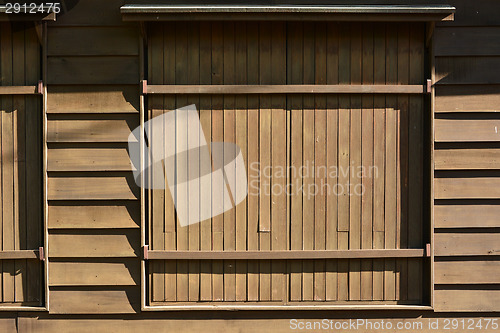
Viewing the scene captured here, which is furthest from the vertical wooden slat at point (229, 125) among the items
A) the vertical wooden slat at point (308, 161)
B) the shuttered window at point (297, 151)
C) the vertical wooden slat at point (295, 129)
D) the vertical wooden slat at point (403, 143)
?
the vertical wooden slat at point (403, 143)

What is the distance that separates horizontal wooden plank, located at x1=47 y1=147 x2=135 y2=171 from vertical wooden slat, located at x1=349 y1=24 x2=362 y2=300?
1.70 metres

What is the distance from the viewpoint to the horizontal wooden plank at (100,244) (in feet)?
12.1

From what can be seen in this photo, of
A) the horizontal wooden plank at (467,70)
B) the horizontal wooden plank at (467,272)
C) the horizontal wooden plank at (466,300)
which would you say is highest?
the horizontal wooden plank at (467,70)

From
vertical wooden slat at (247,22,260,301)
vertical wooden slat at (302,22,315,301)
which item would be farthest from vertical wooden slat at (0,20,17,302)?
vertical wooden slat at (302,22,315,301)

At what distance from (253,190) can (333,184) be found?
618 mm

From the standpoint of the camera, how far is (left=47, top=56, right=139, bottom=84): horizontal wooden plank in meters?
3.67

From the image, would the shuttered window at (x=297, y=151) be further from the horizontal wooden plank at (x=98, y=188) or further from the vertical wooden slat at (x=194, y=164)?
the horizontal wooden plank at (x=98, y=188)

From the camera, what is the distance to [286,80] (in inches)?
146

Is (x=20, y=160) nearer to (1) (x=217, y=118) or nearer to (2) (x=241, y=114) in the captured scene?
(1) (x=217, y=118)

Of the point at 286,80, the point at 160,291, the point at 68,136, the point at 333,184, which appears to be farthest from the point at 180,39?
the point at 160,291

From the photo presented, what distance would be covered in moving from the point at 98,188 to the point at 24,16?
137cm

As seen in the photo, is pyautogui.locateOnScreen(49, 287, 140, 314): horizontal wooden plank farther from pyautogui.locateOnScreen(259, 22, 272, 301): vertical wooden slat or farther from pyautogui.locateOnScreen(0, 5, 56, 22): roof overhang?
pyautogui.locateOnScreen(0, 5, 56, 22): roof overhang

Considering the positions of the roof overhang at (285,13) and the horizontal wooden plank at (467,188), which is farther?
the horizontal wooden plank at (467,188)

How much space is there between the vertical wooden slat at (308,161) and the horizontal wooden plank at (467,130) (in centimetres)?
95
